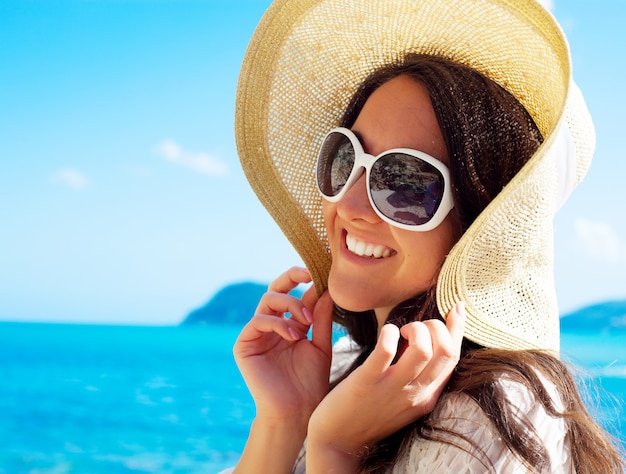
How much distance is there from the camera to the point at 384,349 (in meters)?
1.49

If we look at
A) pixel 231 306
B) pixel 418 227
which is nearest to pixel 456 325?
pixel 418 227

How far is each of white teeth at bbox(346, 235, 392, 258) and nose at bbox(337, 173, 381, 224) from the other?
78mm

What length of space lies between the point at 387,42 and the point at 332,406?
4.17ft

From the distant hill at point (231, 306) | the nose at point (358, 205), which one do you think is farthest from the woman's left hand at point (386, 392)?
the distant hill at point (231, 306)

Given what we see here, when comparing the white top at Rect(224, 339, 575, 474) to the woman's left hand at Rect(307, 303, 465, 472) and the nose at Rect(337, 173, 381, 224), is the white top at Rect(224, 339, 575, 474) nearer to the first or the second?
the woman's left hand at Rect(307, 303, 465, 472)

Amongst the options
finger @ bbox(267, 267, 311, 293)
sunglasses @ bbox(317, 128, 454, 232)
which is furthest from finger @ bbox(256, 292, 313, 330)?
sunglasses @ bbox(317, 128, 454, 232)

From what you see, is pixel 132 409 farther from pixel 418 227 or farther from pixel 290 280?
pixel 418 227

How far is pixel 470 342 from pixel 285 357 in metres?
0.69

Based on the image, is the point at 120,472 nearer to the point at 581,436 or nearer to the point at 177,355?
the point at 581,436

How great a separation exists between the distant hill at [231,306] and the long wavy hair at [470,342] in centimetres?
2560

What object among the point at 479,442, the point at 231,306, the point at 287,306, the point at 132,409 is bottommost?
the point at 479,442

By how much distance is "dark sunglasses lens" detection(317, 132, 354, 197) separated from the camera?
2123mm

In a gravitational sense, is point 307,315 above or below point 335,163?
below

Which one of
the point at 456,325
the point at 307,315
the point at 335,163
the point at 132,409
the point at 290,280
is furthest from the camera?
the point at 132,409
